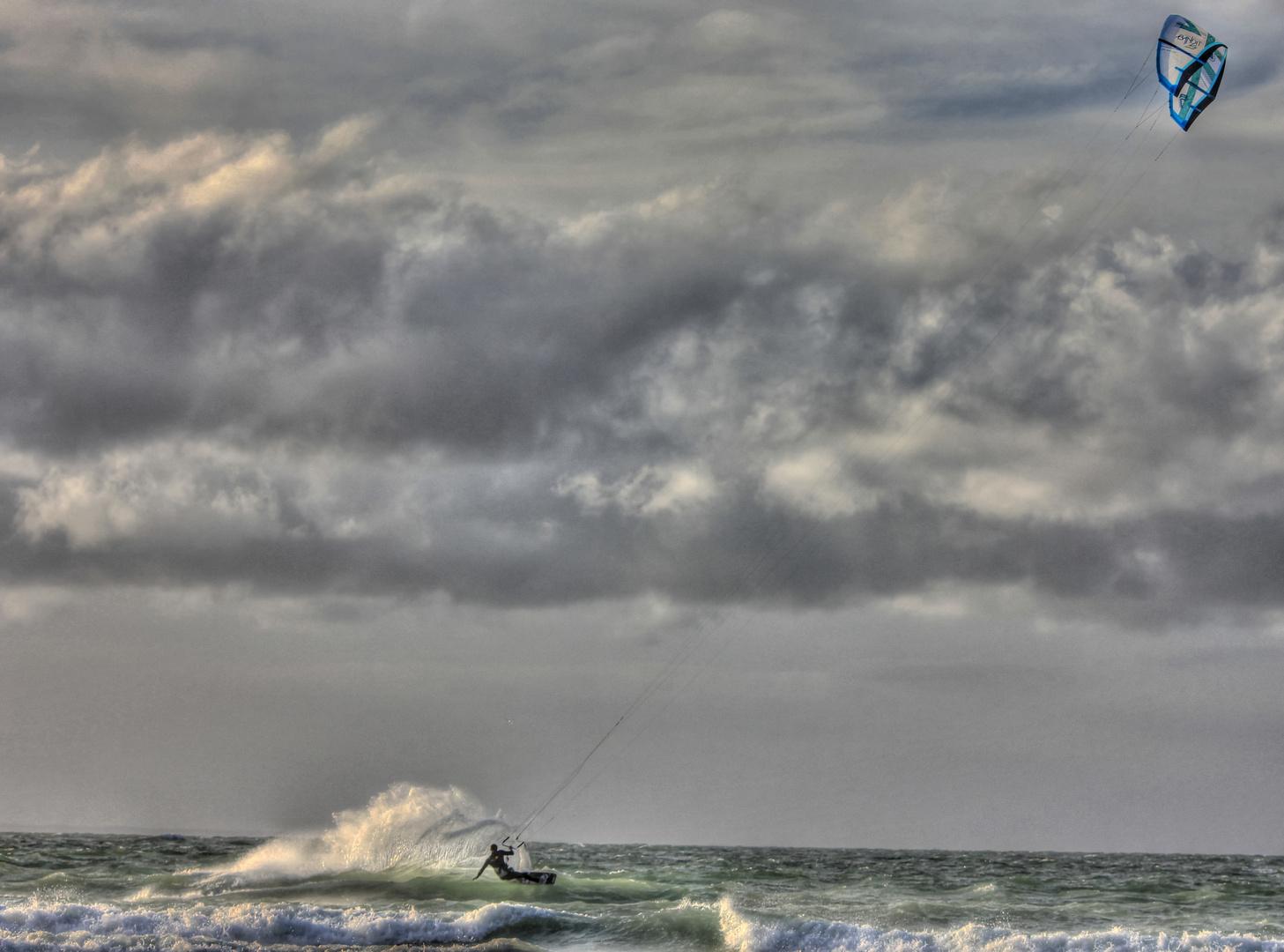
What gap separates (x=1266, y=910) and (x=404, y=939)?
83.6ft

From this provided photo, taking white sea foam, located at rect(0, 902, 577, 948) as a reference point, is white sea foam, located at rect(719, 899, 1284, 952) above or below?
below

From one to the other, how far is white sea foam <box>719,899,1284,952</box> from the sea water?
2.1 inches

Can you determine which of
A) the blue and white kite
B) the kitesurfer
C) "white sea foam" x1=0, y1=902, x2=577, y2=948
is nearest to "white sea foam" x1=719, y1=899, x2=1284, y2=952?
"white sea foam" x1=0, y1=902, x2=577, y2=948

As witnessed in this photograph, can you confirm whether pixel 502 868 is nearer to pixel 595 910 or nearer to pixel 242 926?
pixel 595 910

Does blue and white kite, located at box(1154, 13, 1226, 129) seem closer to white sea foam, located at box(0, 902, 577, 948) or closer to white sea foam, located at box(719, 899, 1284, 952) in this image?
white sea foam, located at box(719, 899, 1284, 952)

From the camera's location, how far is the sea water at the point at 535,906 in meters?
28.5

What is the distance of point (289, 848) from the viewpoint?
4512 centimetres

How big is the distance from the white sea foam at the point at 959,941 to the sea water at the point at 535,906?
0.17ft

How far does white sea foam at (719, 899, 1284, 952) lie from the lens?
2814 centimetres

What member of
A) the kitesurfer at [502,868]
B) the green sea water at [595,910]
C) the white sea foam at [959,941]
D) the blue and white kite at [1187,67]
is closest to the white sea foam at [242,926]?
the green sea water at [595,910]

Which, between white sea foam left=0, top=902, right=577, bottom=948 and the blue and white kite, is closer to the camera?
the blue and white kite

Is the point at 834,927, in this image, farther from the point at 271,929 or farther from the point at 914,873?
the point at 914,873

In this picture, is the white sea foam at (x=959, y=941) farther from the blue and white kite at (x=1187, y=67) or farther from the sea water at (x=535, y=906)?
the blue and white kite at (x=1187, y=67)

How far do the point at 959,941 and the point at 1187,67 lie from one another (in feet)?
67.9
